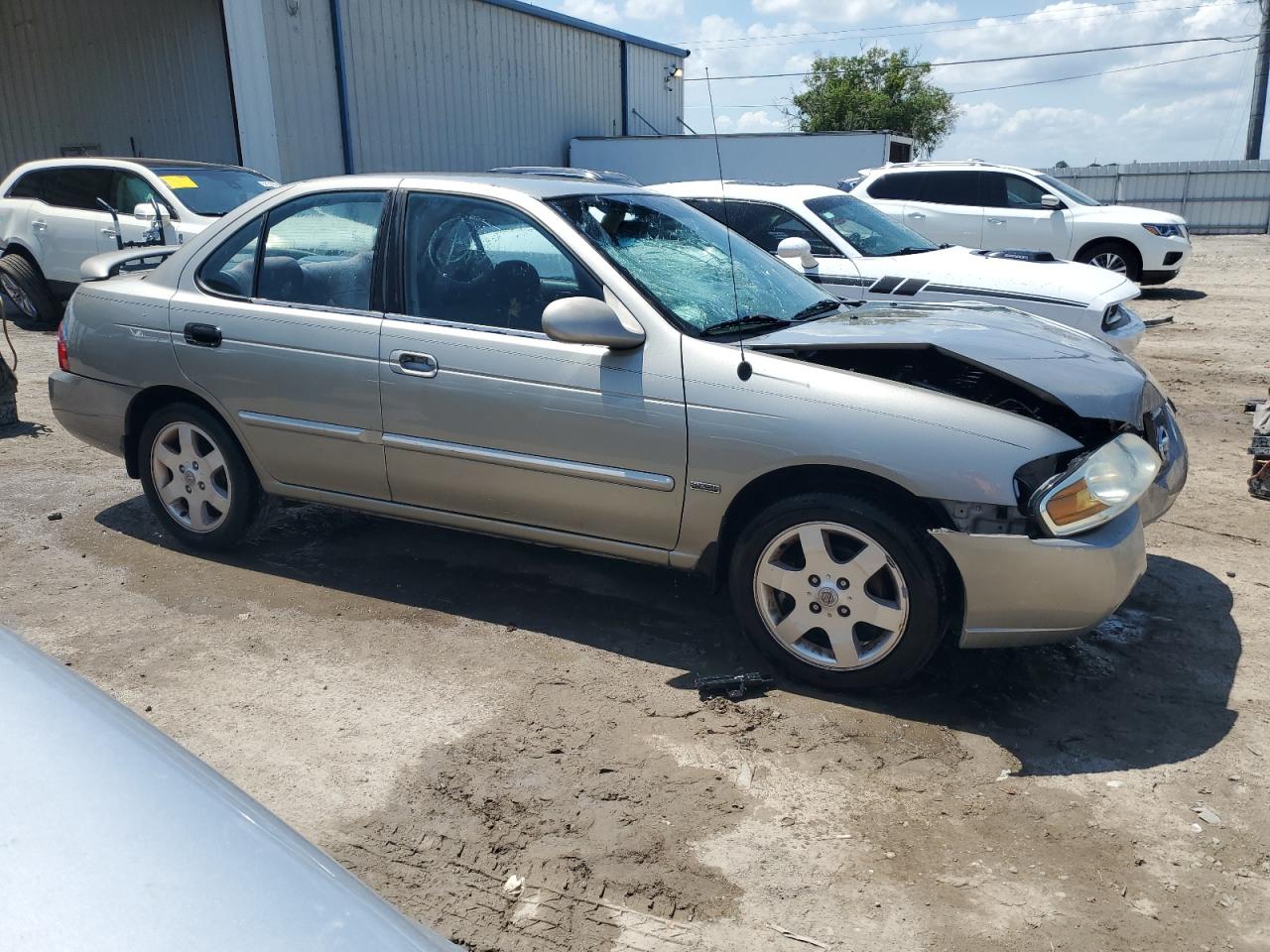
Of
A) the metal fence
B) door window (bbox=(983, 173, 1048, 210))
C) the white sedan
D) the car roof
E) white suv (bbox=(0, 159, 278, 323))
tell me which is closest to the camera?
the white sedan

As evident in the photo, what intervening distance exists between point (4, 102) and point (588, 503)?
20.3 metres

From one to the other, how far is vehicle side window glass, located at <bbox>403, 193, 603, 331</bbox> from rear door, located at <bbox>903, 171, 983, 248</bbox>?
994cm

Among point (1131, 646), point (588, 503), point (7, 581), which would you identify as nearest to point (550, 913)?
point (588, 503)

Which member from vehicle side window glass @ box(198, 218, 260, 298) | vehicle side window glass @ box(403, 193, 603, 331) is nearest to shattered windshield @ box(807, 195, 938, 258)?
vehicle side window glass @ box(403, 193, 603, 331)

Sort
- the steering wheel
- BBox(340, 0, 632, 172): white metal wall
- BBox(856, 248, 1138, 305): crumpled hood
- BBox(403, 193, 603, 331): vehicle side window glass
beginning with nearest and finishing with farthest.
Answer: BBox(403, 193, 603, 331): vehicle side window glass
the steering wheel
BBox(856, 248, 1138, 305): crumpled hood
BBox(340, 0, 632, 172): white metal wall

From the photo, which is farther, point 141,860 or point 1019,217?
point 1019,217

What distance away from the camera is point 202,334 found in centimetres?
461

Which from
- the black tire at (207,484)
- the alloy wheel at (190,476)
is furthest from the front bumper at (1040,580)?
the alloy wheel at (190,476)

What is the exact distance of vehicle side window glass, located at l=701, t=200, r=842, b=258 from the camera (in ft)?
26.5

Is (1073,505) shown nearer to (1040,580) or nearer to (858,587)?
(1040,580)

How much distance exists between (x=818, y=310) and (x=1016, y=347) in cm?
86

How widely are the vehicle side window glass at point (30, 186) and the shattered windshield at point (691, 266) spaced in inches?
367

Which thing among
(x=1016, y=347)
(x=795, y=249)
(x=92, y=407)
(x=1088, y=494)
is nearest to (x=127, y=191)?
(x=92, y=407)

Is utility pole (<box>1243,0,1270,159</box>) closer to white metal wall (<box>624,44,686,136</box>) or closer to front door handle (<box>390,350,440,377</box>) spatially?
white metal wall (<box>624,44,686,136</box>)
